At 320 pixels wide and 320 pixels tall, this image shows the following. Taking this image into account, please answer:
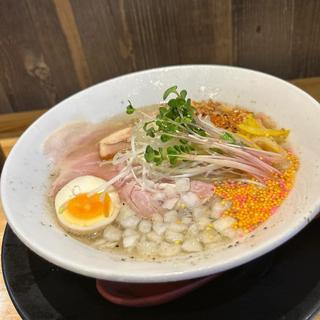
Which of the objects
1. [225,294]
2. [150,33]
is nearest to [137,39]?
[150,33]

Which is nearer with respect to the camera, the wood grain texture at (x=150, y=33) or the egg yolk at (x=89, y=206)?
the egg yolk at (x=89, y=206)

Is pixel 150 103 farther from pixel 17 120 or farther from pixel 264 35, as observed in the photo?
pixel 17 120

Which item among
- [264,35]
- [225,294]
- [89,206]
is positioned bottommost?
[225,294]

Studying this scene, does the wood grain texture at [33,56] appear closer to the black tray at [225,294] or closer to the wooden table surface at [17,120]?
the wooden table surface at [17,120]

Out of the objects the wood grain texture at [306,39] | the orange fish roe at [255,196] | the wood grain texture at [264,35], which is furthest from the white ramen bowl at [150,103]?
the wood grain texture at [306,39]

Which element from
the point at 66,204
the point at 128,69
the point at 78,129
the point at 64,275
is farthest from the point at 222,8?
the point at 64,275

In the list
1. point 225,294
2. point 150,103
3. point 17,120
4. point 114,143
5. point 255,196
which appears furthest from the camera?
point 17,120

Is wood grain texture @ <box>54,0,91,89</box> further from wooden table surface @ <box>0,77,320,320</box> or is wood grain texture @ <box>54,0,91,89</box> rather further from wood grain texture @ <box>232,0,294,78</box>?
wood grain texture @ <box>232,0,294,78</box>
